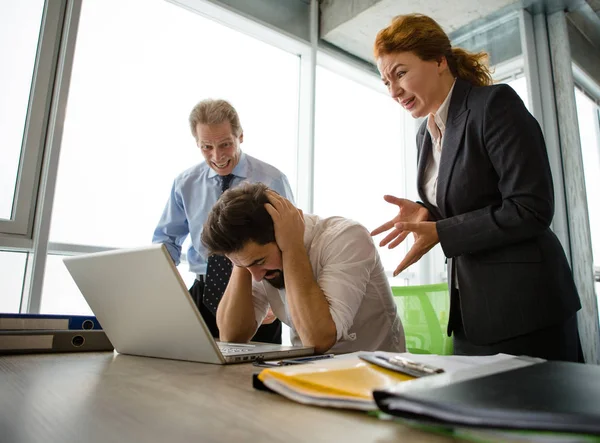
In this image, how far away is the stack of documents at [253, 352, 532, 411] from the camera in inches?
16.4

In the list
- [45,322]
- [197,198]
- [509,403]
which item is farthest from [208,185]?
[509,403]

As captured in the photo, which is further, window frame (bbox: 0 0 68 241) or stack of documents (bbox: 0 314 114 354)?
window frame (bbox: 0 0 68 241)

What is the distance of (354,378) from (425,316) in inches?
48.8

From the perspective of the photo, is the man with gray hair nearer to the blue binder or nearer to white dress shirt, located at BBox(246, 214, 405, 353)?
white dress shirt, located at BBox(246, 214, 405, 353)

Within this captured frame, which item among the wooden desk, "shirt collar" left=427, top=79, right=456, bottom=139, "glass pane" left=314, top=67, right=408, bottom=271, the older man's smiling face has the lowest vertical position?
the wooden desk

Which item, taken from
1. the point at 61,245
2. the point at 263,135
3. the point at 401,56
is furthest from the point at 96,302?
the point at 263,135

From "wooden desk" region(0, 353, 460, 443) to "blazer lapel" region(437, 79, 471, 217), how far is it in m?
0.83

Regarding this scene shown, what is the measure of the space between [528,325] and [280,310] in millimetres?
739

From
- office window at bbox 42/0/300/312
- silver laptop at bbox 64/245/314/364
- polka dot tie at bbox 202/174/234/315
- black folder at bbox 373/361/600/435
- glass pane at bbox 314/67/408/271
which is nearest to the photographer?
black folder at bbox 373/361/600/435

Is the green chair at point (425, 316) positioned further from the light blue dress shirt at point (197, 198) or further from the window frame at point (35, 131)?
the window frame at point (35, 131)

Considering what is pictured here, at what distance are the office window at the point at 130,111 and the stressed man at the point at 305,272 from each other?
120 centimetres

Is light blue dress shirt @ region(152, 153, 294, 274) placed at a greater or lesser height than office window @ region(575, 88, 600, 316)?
lesser

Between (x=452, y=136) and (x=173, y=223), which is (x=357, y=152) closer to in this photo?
(x=173, y=223)

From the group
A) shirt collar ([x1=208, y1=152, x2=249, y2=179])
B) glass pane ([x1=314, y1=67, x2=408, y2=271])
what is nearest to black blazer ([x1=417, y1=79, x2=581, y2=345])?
shirt collar ([x1=208, y1=152, x2=249, y2=179])
